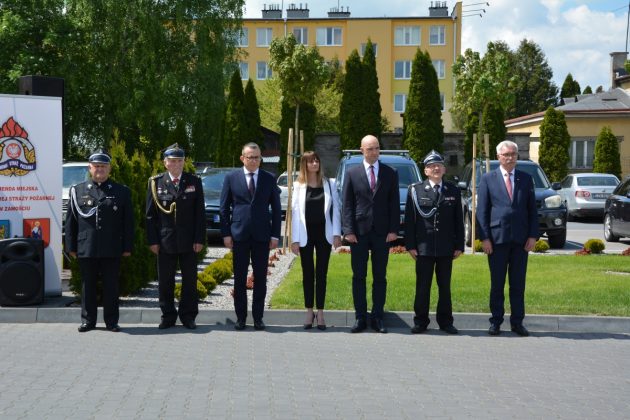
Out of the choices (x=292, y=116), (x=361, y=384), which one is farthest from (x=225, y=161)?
(x=361, y=384)

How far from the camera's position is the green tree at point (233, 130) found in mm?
45812

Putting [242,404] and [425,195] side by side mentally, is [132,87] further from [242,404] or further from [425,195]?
[242,404]

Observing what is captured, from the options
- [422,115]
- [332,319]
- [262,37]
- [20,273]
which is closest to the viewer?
[332,319]

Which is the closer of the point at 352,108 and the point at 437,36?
the point at 352,108

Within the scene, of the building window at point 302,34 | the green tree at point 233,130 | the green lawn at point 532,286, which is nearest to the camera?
the green lawn at point 532,286

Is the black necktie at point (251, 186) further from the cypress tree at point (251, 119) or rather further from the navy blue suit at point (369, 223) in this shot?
the cypress tree at point (251, 119)

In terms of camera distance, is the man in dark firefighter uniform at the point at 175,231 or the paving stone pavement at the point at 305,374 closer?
the paving stone pavement at the point at 305,374

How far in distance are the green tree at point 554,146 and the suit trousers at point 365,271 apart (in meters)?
33.0

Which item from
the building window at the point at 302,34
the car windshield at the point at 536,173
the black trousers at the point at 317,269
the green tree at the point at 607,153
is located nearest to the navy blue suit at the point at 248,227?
the black trousers at the point at 317,269

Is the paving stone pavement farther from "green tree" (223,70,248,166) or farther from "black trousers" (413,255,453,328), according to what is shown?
"green tree" (223,70,248,166)

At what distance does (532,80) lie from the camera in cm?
7762

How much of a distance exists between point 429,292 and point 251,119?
126ft

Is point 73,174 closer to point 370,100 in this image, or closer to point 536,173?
point 536,173

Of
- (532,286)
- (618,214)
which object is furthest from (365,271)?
(618,214)
